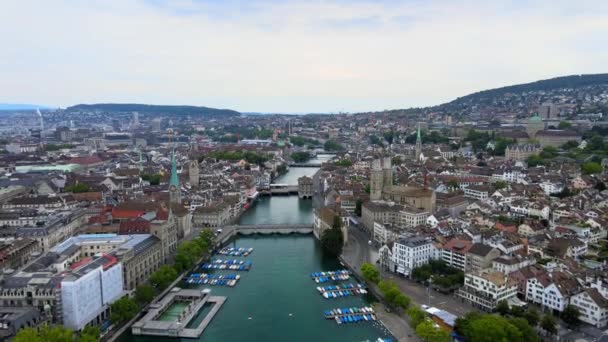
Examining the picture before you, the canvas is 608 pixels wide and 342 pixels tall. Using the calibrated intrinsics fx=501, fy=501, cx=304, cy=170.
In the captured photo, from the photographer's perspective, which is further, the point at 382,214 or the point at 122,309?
the point at 382,214

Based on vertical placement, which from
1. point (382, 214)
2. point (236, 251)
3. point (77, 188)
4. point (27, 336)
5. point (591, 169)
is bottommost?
point (236, 251)

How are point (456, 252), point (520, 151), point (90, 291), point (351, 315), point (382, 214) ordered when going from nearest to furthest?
point (90, 291) < point (351, 315) < point (456, 252) < point (382, 214) < point (520, 151)

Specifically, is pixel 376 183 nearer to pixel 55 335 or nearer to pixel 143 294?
pixel 143 294

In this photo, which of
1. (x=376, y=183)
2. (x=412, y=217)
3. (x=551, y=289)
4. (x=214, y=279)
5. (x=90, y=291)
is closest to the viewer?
(x=90, y=291)

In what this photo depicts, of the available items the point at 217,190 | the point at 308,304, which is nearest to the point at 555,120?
the point at 217,190

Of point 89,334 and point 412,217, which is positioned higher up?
point 412,217

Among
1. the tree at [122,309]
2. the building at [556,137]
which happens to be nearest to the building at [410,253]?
the tree at [122,309]

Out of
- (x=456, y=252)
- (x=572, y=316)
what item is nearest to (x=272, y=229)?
(x=456, y=252)

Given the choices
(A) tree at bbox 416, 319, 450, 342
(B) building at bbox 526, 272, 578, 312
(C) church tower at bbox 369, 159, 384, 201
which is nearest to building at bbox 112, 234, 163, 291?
(A) tree at bbox 416, 319, 450, 342
